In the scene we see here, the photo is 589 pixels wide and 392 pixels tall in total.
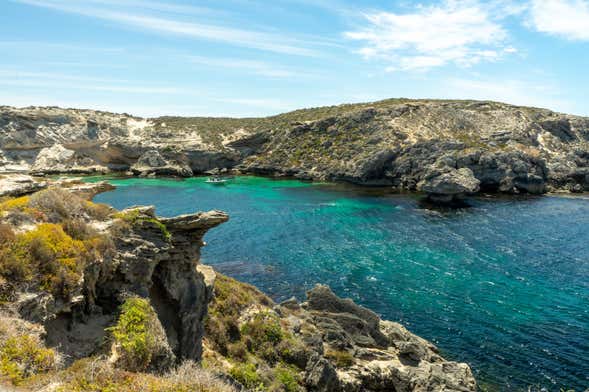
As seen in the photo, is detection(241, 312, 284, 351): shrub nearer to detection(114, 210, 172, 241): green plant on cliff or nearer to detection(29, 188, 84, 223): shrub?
detection(114, 210, 172, 241): green plant on cliff

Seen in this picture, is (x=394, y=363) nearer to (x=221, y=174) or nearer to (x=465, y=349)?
(x=465, y=349)

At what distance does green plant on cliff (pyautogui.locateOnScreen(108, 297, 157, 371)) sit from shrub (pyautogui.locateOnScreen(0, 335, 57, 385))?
2.13 m

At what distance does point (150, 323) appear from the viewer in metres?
13.8

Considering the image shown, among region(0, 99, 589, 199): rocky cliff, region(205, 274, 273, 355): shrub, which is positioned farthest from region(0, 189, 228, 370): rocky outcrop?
region(0, 99, 589, 199): rocky cliff

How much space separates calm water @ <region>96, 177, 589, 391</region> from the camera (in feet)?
92.1

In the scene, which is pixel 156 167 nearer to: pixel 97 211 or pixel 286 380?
pixel 97 211

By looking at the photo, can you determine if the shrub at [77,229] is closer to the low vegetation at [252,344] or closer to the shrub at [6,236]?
the shrub at [6,236]

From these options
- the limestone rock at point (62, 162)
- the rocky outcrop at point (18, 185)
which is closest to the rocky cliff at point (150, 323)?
the rocky outcrop at point (18, 185)

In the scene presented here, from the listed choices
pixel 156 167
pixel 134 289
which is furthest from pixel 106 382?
pixel 156 167

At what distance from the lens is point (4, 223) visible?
1326cm

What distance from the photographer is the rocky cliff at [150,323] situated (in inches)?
412

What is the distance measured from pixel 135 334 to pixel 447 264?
37.8 metres

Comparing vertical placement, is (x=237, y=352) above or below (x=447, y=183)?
below

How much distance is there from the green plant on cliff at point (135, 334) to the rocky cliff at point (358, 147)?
256 feet
